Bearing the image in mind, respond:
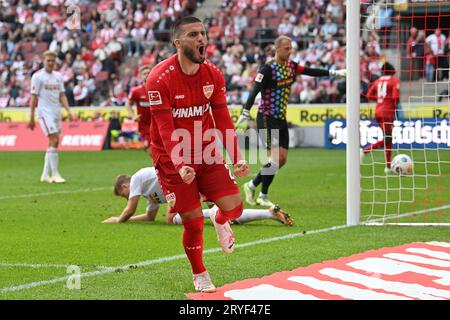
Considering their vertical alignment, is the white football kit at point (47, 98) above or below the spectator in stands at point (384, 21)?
below

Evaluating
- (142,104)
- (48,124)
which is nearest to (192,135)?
(142,104)

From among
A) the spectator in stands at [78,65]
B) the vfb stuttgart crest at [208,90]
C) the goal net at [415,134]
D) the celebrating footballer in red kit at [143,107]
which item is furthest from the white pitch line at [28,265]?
the spectator in stands at [78,65]

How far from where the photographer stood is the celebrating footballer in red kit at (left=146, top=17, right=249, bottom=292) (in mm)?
7211

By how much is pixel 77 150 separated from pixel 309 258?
21.4 metres

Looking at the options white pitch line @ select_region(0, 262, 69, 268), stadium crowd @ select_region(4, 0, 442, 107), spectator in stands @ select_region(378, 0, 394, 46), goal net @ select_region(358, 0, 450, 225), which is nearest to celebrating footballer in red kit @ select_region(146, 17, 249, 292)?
white pitch line @ select_region(0, 262, 69, 268)

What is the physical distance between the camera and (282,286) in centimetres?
730

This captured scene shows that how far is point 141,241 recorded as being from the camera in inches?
400

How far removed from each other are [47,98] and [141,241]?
8815 millimetres

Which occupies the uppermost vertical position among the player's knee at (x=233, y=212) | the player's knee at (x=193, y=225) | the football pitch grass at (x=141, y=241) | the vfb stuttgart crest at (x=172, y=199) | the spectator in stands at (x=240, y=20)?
Result: the spectator in stands at (x=240, y=20)

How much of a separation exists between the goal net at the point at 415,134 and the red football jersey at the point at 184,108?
15.9ft

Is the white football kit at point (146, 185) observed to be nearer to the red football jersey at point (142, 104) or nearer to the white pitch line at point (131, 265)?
the white pitch line at point (131, 265)

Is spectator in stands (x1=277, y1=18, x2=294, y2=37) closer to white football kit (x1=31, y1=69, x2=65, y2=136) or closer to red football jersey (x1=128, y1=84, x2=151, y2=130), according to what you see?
white football kit (x1=31, y1=69, x2=65, y2=136)

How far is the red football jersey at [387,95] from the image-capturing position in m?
19.5

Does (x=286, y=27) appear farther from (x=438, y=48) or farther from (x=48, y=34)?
(x=438, y=48)
